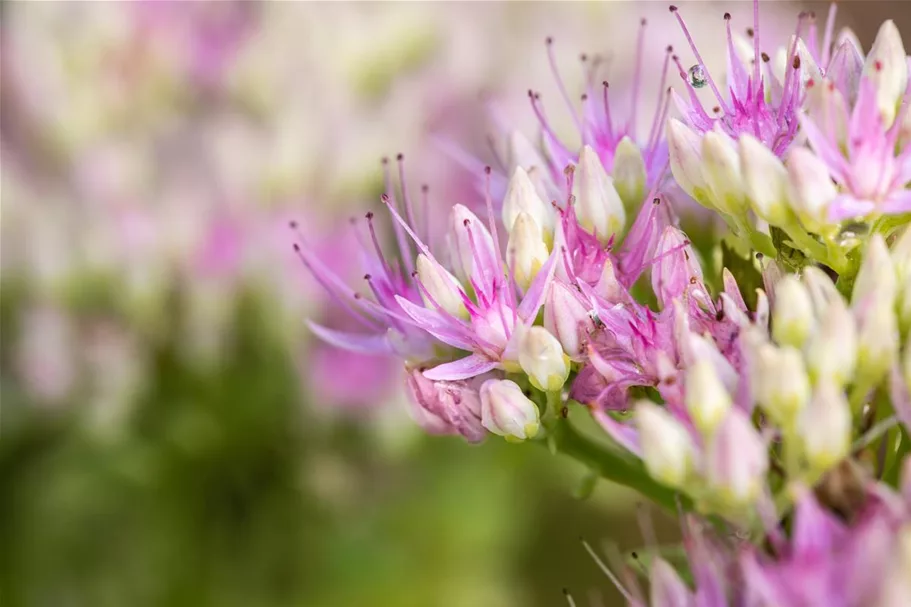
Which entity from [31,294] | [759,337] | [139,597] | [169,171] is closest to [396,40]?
[169,171]

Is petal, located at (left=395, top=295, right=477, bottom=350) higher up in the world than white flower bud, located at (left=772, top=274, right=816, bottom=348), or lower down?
higher up

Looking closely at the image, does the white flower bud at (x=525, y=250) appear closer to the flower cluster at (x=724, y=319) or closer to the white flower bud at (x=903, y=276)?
the flower cluster at (x=724, y=319)

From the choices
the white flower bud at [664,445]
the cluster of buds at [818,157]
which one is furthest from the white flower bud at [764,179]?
the white flower bud at [664,445]

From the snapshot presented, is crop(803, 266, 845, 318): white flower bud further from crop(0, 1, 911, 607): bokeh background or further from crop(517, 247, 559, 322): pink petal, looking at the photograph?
crop(0, 1, 911, 607): bokeh background

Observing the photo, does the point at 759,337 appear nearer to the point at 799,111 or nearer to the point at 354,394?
the point at 799,111

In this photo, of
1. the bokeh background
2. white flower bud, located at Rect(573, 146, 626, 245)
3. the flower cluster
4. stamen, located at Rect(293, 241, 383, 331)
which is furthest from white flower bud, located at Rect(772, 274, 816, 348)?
the bokeh background

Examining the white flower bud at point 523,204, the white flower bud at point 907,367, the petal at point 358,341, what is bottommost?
the white flower bud at point 907,367
